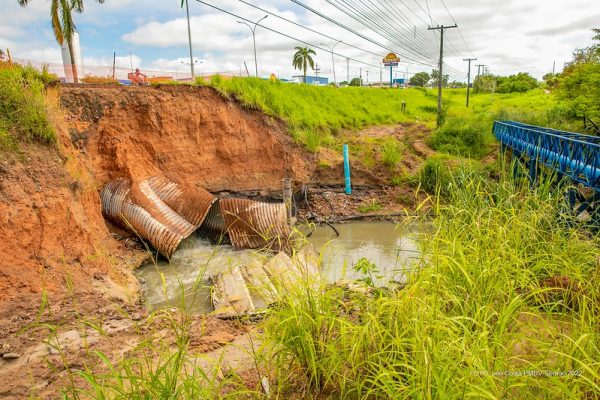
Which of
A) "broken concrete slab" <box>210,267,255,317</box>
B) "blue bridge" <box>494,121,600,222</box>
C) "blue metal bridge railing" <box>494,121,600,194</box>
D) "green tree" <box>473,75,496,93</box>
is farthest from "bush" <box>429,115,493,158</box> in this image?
"green tree" <box>473,75,496,93</box>

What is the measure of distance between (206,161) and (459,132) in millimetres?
12056

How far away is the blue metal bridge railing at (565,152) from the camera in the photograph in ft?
23.1

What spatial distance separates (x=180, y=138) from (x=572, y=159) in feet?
35.7

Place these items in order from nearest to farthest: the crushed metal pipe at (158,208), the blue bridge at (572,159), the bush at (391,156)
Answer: the blue bridge at (572,159)
the crushed metal pipe at (158,208)
the bush at (391,156)

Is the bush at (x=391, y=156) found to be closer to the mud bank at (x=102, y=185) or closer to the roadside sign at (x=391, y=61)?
the mud bank at (x=102, y=185)

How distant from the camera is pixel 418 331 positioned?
216cm

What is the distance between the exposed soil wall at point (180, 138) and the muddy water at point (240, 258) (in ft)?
10.2

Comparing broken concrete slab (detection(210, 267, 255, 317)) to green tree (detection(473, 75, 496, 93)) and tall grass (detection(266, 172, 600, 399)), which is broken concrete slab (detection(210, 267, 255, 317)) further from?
green tree (detection(473, 75, 496, 93))

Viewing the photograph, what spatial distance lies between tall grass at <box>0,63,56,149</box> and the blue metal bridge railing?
8.55m

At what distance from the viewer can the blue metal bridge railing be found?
7027mm

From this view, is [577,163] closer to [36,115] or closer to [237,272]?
[237,272]

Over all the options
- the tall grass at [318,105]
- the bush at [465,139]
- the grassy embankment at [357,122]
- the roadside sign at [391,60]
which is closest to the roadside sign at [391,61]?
the roadside sign at [391,60]

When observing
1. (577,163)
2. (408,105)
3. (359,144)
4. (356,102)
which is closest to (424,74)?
(408,105)

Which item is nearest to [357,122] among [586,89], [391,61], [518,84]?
[586,89]
